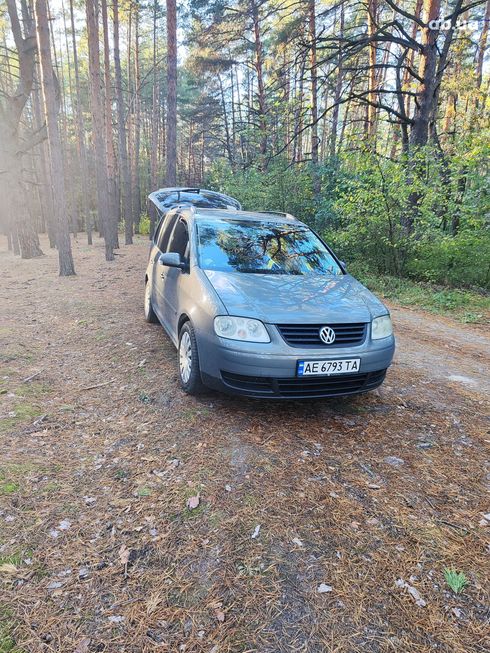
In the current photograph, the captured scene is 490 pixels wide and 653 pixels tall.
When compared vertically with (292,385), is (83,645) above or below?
below

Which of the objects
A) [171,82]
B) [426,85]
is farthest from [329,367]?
[171,82]

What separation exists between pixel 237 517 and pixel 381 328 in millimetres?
2049

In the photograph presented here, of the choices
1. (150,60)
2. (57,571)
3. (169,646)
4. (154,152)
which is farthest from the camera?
(150,60)

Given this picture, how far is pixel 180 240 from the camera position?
4.70 metres

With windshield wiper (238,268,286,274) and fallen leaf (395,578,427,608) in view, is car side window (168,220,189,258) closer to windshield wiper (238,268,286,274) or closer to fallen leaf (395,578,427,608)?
windshield wiper (238,268,286,274)

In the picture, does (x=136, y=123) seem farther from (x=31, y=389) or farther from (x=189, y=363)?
(x=189, y=363)

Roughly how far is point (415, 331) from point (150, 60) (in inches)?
1182

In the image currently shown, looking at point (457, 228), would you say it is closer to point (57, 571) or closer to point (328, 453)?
point (328, 453)

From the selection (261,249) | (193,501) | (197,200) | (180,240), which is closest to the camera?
(193,501)

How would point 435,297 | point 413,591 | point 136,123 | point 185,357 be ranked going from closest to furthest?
point 413,591
point 185,357
point 435,297
point 136,123

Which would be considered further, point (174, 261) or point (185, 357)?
point (174, 261)

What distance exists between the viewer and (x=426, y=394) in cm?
A: 394

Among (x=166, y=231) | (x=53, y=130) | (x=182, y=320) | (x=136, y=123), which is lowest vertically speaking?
(x=182, y=320)

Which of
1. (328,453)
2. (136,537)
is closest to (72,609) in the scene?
(136,537)
